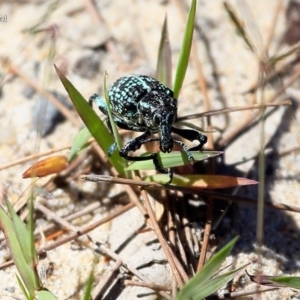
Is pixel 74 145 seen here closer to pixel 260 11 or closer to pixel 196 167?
pixel 196 167

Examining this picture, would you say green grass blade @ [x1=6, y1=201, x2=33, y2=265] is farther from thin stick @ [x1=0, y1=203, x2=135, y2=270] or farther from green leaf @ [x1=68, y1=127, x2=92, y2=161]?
green leaf @ [x1=68, y1=127, x2=92, y2=161]

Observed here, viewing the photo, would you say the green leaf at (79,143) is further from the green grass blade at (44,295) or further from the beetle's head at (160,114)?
the green grass blade at (44,295)

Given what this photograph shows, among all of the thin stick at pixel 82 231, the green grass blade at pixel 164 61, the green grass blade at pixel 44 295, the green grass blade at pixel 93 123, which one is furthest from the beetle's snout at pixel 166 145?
the green grass blade at pixel 44 295

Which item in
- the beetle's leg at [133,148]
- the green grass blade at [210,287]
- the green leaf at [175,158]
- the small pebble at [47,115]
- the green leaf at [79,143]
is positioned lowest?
the green grass blade at [210,287]

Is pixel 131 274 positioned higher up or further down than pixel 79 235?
further down

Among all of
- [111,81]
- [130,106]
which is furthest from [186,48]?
[111,81]

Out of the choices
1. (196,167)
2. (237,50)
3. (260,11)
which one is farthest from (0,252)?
(260,11)

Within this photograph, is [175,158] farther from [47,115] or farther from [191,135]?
[47,115]

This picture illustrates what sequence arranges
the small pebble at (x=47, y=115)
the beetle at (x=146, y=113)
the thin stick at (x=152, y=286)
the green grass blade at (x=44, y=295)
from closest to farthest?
1. the green grass blade at (x=44, y=295)
2. the thin stick at (x=152, y=286)
3. the beetle at (x=146, y=113)
4. the small pebble at (x=47, y=115)
